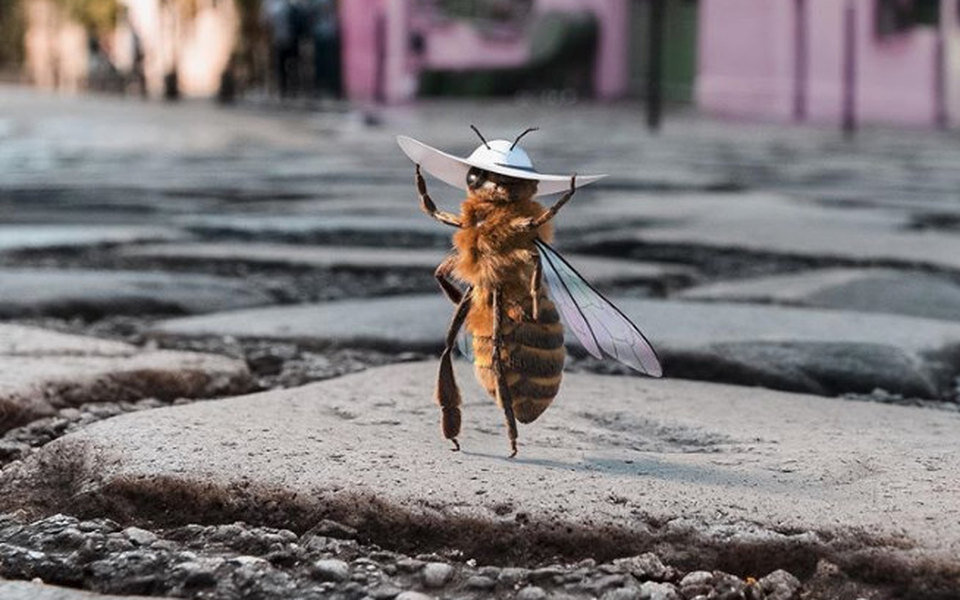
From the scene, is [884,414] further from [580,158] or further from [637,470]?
[580,158]

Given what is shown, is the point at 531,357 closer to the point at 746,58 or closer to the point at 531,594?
the point at 531,594

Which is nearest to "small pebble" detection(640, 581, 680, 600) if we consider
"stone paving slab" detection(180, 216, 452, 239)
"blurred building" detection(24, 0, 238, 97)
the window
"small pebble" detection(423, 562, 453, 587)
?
"small pebble" detection(423, 562, 453, 587)

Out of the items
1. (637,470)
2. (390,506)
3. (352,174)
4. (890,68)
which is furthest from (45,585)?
(890,68)

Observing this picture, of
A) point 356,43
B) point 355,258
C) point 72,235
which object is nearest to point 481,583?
point 355,258

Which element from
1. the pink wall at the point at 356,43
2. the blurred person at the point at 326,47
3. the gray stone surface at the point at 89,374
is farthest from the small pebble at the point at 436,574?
the blurred person at the point at 326,47

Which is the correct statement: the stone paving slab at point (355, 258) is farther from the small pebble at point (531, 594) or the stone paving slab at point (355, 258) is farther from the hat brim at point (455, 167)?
the small pebble at point (531, 594)

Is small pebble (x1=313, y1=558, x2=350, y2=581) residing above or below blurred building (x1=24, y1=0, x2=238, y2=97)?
below

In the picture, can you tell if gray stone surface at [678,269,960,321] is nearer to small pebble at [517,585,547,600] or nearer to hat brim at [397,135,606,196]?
hat brim at [397,135,606,196]
